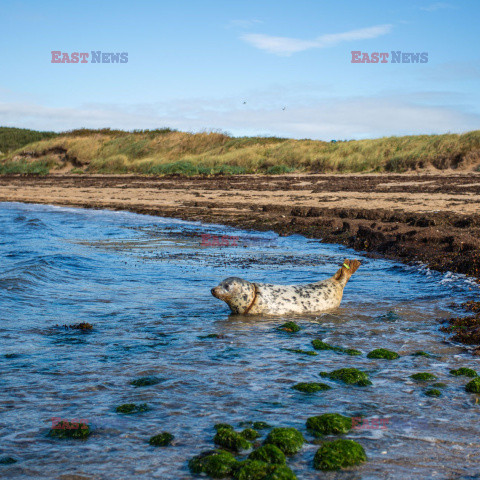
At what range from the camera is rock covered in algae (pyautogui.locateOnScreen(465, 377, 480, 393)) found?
15.3 ft

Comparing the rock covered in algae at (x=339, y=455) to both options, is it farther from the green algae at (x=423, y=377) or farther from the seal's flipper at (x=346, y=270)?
the seal's flipper at (x=346, y=270)

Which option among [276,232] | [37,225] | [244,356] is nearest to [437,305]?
[244,356]

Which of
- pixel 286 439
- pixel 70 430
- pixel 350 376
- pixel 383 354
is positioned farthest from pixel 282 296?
pixel 70 430

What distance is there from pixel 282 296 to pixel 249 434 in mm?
3639

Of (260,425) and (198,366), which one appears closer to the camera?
(260,425)

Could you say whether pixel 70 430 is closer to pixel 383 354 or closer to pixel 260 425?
pixel 260 425

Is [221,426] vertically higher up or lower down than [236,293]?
lower down

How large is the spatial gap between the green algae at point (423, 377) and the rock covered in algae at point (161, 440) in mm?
2339

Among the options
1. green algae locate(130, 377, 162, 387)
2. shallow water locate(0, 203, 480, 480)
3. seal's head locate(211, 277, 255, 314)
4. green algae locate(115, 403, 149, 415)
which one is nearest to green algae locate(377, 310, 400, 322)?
shallow water locate(0, 203, 480, 480)

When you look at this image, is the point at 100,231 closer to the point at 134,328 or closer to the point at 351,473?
the point at 134,328

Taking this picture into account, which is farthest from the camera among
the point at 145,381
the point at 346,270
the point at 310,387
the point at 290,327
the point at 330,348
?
the point at 346,270

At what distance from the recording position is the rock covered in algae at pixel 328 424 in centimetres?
396

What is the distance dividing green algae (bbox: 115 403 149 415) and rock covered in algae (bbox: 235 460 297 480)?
121 cm

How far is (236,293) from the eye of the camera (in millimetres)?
7184
